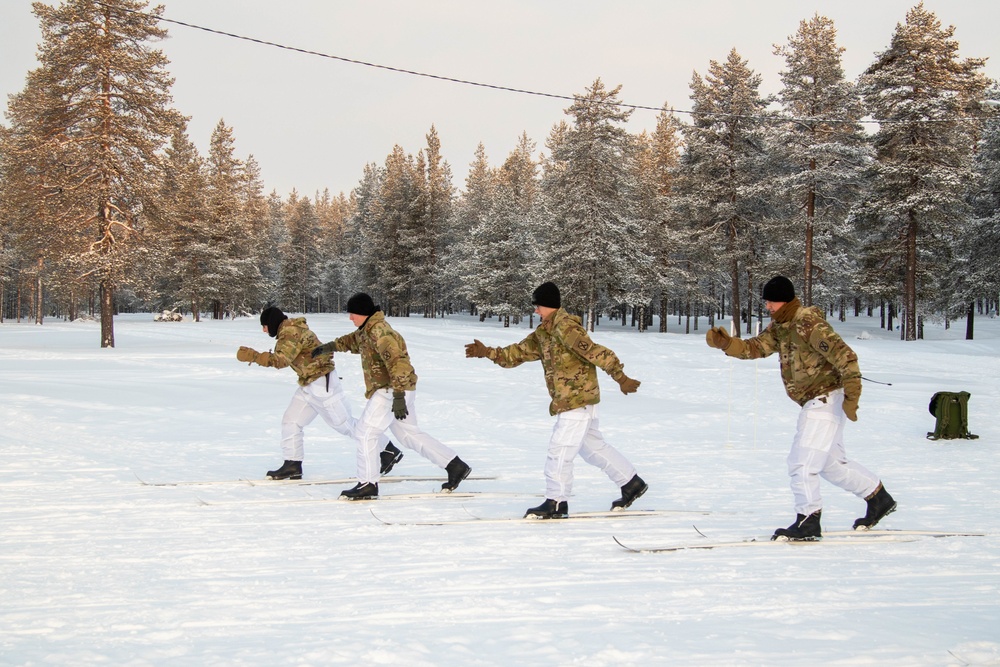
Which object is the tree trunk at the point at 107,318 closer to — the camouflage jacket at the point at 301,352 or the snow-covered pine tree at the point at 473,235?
the camouflage jacket at the point at 301,352

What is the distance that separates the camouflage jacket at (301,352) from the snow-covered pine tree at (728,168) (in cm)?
3103

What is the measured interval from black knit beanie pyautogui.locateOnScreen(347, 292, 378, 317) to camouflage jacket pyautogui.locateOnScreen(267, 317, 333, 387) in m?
0.98

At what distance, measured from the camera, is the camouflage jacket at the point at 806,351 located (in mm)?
5536

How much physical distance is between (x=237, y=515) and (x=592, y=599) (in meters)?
3.95

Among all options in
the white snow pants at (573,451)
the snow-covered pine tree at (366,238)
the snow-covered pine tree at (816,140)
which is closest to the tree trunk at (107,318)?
the white snow pants at (573,451)

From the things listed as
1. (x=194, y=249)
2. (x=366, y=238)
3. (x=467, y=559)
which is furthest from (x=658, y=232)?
(x=467, y=559)

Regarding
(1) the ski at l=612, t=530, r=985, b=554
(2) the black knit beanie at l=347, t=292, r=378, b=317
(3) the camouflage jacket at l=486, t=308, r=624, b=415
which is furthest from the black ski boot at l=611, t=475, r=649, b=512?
(2) the black knit beanie at l=347, t=292, r=378, b=317

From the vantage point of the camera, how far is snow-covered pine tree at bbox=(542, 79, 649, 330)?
37.9 m

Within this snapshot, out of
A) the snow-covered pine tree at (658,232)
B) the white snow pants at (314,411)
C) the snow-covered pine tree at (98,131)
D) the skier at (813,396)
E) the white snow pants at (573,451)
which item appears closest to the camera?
the skier at (813,396)

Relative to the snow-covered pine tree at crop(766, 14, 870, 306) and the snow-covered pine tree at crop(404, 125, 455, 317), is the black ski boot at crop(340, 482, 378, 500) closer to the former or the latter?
the snow-covered pine tree at crop(766, 14, 870, 306)

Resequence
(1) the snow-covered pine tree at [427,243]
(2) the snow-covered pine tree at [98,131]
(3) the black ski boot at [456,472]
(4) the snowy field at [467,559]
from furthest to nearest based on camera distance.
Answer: (1) the snow-covered pine tree at [427,243], (2) the snow-covered pine tree at [98,131], (3) the black ski boot at [456,472], (4) the snowy field at [467,559]

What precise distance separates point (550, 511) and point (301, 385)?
3602 millimetres

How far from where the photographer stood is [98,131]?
2631 centimetres

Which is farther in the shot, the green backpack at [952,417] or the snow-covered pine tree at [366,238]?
the snow-covered pine tree at [366,238]
